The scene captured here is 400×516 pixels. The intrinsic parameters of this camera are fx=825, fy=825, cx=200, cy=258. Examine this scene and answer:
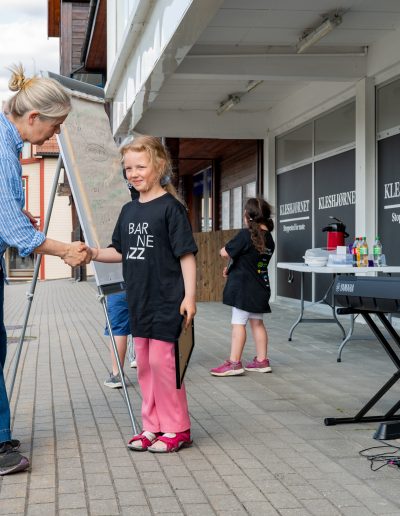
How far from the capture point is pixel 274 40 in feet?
34.4

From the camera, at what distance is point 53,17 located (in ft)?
128

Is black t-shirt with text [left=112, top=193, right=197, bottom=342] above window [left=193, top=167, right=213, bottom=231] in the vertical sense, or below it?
below

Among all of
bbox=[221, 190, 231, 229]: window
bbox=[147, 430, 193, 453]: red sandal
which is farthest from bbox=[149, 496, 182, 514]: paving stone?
bbox=[221, 190, 231, 229]: window

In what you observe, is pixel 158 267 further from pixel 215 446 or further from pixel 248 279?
pixel 248 279

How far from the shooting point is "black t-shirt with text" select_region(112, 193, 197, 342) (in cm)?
443

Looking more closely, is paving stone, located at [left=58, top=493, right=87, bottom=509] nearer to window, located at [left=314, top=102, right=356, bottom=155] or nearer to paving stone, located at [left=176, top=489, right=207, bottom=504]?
paving stone, located at [left=176, top=489, right=207, bottom=504]

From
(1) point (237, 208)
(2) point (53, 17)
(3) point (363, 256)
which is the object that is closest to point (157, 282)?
(3) point (363, 256)

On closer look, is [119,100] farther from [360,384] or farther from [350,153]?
[360,384]

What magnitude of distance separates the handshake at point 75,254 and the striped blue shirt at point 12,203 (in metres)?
0.24

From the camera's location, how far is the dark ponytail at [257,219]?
700 cm

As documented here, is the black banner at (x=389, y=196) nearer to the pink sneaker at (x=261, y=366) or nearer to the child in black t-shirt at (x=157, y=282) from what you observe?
the pink sneaker at (x=261, y=366)

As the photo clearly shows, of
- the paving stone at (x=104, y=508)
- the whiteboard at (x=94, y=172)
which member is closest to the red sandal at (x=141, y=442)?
the paving stone at (x=104, y=508)

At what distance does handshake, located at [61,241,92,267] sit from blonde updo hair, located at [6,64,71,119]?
0.69 metres

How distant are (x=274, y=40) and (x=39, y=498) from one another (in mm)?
7976
